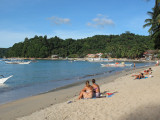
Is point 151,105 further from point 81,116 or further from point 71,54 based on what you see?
point 71,54

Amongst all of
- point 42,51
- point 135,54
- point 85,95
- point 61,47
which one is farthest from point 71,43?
point 85,95

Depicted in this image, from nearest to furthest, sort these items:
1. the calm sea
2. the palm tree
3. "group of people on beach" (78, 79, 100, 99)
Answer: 1. "group of people on beach" (78, 79, 100, 99)
2. the calm sea
3. the palm tree

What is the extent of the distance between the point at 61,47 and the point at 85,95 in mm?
171056

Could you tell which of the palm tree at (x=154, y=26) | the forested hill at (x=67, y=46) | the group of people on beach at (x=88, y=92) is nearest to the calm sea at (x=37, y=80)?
the group of people on beach at (x=88, y=92)

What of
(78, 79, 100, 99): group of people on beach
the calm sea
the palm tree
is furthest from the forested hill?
(78, 79, 100, 99): group of people on beach

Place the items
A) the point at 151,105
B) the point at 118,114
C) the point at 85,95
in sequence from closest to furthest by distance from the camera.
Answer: the point at 118,114, the point at 151,105, the point at 85,95

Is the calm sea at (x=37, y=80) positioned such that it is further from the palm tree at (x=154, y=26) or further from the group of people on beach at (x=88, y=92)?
the palm tree at (x=154, y=26)

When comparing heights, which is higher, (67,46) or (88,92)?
(67,46)

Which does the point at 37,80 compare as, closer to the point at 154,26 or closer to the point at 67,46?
the point at 154,26

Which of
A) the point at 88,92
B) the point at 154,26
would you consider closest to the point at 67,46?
the point at 154,26

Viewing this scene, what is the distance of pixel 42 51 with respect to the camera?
168m

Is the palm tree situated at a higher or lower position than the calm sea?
higher

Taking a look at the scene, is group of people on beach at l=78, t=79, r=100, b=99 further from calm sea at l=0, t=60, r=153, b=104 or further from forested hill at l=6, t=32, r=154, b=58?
forested hill at l=6, t=32, r=154, b=58

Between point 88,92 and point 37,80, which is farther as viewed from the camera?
point 37,80
